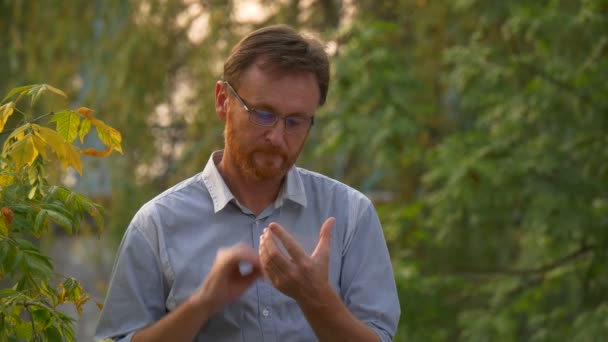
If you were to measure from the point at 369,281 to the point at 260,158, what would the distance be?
0.36m

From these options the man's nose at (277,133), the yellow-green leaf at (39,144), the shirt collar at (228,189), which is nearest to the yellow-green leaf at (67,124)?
the yellow-green leaf at (39,144)

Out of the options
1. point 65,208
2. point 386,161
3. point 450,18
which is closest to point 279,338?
point 65,208

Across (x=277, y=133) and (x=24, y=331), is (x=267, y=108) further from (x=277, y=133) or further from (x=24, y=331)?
(x=24, y=331)

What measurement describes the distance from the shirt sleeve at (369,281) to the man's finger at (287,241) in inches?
12.9

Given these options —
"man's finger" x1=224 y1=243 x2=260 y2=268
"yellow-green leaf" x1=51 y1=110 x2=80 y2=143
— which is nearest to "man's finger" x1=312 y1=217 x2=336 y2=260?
"man's finger" x1=224 y1=243 x2=260 y2=268

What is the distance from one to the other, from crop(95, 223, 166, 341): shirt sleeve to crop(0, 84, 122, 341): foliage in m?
0.09

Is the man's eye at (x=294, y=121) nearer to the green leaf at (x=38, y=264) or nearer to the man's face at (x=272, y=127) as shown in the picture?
the man's face at (x=272, y=127)

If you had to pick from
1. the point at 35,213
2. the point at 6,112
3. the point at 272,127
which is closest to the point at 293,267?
the point at 272,127

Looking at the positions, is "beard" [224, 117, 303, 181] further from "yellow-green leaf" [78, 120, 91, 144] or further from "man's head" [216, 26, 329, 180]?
"yellow-green leaf" [78, 120, 91, 144]

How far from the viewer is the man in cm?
245

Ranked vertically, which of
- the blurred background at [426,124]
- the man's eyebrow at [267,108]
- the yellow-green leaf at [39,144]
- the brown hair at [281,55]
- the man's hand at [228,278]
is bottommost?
the blurred background at [426,124]

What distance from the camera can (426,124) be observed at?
739 cm

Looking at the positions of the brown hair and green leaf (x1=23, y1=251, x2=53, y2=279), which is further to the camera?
the brown hair

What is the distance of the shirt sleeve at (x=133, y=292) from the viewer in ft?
8.17
